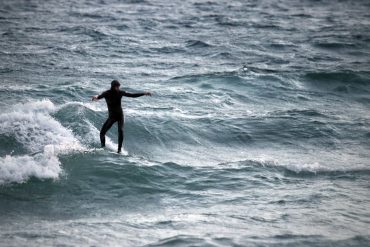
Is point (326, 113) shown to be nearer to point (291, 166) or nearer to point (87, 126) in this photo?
point (291, 166)

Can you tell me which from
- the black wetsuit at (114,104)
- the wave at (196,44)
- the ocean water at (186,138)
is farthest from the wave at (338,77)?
the black wetsuit at (114,104)

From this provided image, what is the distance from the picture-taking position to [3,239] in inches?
423

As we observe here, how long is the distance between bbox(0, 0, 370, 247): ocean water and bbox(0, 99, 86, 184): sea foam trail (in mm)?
46

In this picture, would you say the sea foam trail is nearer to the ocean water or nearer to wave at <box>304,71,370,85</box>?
the ocean water

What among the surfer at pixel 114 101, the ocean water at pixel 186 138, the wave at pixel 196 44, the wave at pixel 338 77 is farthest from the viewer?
the wave at pixel 196 44

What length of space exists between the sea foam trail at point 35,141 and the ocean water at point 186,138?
0.15 ft

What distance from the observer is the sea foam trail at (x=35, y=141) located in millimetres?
13703

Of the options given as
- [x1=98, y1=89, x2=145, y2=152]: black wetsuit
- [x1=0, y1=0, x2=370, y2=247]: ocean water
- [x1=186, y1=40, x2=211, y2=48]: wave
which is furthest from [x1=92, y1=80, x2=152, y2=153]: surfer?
[x1=186, y1=40, x2=211, y2=48]: wave

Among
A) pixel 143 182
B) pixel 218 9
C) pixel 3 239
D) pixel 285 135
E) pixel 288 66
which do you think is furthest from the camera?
pixel 218 9

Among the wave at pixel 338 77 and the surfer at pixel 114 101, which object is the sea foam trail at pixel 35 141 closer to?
the surfer at pixel 114 101

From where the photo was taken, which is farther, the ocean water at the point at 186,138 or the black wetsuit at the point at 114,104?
the black wetsuit at the point at 114,104

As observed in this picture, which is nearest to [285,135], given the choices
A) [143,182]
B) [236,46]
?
[143,182]

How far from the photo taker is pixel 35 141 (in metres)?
15.6

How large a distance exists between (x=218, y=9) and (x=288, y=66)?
1854 centimetres
